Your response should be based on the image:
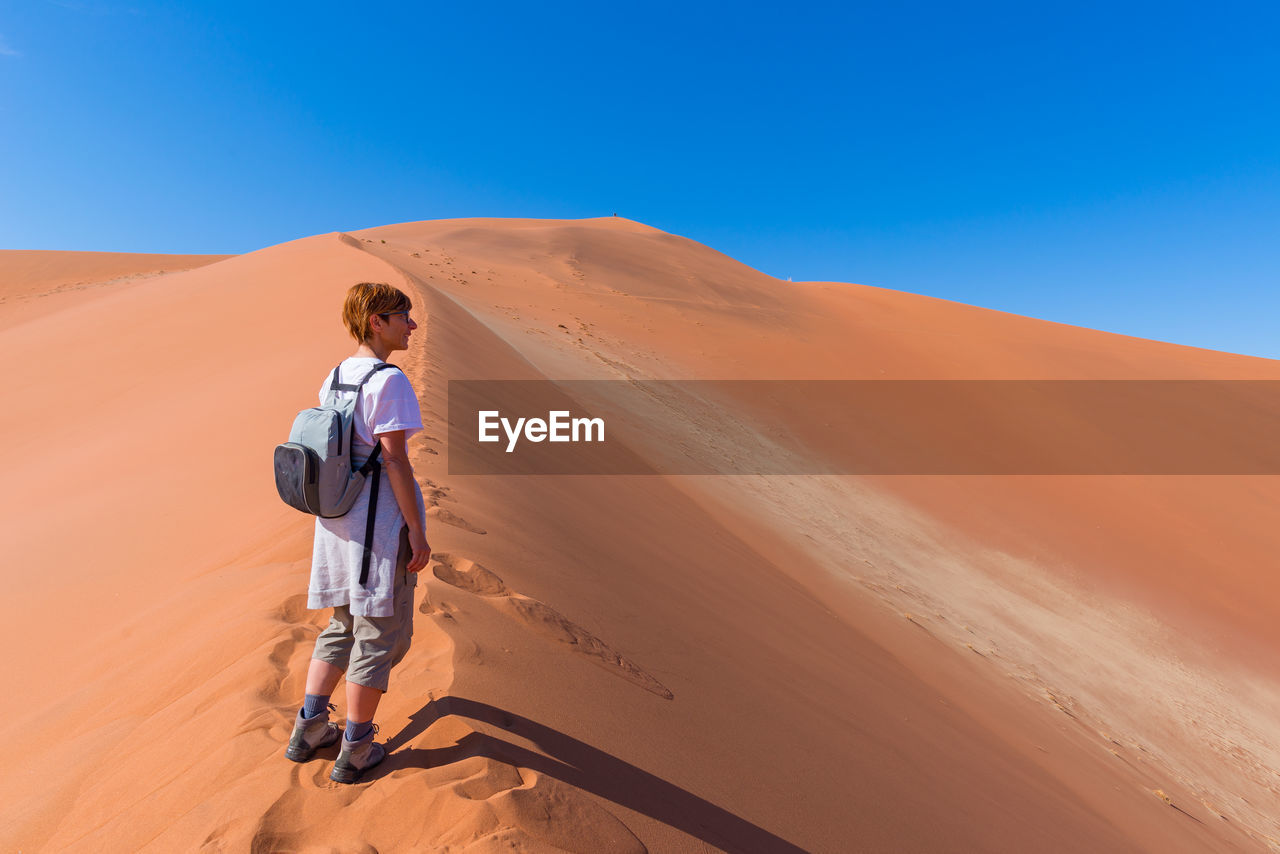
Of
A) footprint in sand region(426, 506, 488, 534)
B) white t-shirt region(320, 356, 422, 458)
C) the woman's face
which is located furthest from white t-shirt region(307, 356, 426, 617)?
footprint in sand region(426, 506, 488, 534)

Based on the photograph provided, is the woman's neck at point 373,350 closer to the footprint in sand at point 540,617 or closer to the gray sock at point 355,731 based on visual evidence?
the gray sock at point 355,731

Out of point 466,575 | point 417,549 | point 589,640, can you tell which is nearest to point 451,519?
point 466,575

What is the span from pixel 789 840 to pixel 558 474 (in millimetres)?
4398

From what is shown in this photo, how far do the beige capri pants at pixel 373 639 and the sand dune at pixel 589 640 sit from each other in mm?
281

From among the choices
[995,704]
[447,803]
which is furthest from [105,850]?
[995,704]

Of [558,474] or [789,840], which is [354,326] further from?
[558,474]

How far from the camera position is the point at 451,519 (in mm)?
3861

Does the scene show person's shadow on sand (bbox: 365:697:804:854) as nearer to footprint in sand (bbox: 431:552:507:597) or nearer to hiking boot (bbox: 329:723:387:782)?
hiking boot (bbox: 329:723:387:782)

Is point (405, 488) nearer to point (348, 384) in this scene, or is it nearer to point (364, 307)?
point (348, 384)

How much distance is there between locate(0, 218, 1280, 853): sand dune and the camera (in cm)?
216

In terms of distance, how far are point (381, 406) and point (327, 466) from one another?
0.72ft

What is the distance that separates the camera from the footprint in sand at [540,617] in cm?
299

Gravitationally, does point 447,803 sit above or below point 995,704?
above

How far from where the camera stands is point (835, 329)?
82.9 feet
